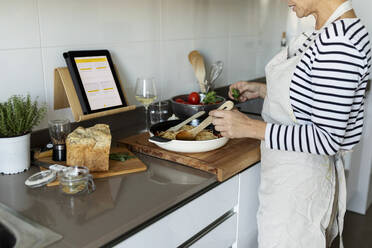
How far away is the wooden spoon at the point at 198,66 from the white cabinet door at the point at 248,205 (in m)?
0.69

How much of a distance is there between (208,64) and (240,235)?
3.34 feet

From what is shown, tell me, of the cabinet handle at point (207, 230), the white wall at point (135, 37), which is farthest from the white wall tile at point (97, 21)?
the cabinet handle at point (207, 230)

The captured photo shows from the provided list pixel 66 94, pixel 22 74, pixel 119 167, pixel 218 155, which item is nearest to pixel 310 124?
pixel 218 155

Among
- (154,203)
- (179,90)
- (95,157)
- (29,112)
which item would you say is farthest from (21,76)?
(179,90)

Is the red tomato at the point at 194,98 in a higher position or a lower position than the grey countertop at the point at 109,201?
higher

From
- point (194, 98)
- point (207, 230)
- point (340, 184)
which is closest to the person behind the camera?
point (207, 230)

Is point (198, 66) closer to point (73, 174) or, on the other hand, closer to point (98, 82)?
point (98, 82)

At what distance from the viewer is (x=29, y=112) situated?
1.09 meters

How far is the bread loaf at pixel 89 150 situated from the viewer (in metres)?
1.08

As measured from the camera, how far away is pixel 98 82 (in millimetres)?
1395

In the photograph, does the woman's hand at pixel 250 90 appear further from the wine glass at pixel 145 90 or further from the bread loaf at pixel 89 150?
the bread loaf at pixel 89 150

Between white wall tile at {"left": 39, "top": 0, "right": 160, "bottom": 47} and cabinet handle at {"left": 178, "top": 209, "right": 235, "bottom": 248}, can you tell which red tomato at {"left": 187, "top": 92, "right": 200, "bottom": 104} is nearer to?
white wall tile at {"left": 39, "top": 0, "right": 160, "bottom": 47}

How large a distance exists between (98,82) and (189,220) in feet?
2.13

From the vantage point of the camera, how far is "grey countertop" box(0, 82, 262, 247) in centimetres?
80
